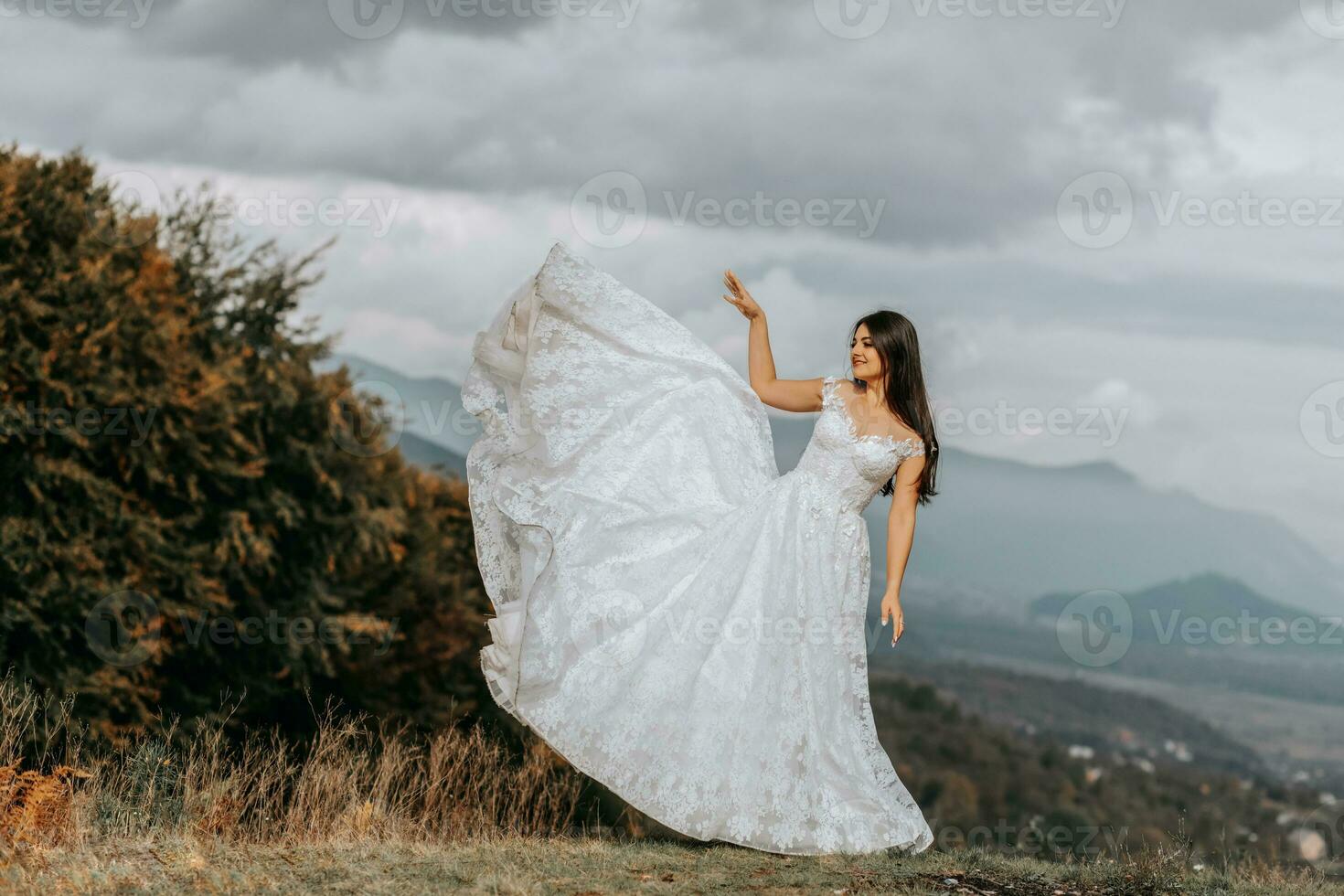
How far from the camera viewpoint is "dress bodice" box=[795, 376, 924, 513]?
712 centimetres

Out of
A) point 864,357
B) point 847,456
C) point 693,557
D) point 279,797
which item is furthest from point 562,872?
point 864,357

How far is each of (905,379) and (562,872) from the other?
3143mm

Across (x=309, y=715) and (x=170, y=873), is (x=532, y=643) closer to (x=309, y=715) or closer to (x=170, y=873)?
(x=170, y=873)

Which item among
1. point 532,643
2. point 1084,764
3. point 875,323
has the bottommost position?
point 1084,764

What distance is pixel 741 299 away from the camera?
751cm

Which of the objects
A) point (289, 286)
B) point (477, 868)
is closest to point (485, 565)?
point (477, 868)

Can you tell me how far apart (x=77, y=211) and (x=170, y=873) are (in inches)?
677

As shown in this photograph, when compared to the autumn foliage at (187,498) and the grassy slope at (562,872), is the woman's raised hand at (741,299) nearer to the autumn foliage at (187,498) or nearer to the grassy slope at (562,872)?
the grassy slope at (562,872)

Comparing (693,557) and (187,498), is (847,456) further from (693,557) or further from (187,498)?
(187,498)

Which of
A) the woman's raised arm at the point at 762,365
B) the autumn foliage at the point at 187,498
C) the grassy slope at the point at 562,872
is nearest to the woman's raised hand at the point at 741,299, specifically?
the woman's raised arm at the point at 762,365

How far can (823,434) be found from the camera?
718 cm

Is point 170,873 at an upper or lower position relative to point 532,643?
lower

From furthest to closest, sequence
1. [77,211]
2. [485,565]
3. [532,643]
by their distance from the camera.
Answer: [77,211]
[485,565]
[532,643]

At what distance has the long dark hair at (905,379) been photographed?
7.20m
